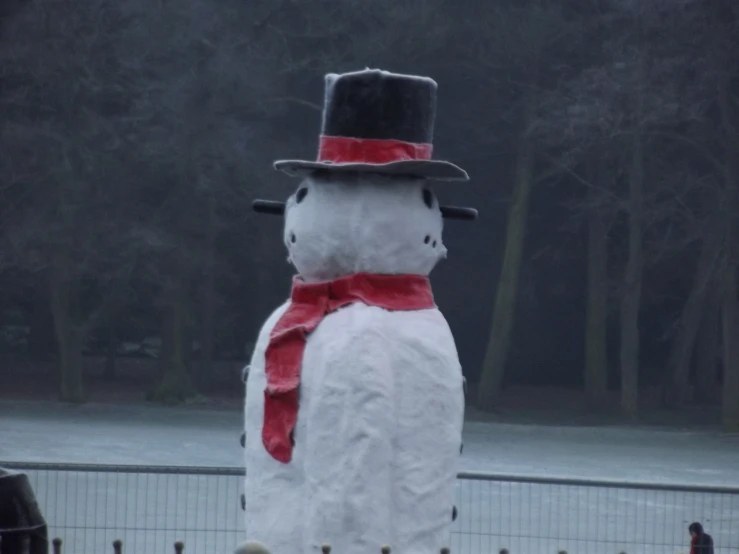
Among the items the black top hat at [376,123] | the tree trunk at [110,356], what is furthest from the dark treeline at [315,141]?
the black top hat at [376,123]

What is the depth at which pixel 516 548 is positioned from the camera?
10586mm

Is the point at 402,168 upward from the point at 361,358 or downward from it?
upward

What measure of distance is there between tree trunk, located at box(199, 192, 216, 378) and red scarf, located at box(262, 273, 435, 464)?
2102 centimetres

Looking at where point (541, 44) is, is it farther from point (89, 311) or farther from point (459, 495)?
point (459, 495)

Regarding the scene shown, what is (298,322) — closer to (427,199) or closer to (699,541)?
(427,199)

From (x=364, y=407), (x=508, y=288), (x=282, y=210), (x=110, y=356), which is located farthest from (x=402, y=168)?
(x=110, y=356)

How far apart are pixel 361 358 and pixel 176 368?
23588 millimetres

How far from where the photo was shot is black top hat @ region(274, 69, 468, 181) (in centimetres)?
598

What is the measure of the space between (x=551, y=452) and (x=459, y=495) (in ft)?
29.7

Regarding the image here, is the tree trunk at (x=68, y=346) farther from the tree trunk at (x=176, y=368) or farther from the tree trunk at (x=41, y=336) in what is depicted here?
the tree trunk at (x=41, y=336)

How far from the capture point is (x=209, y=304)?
30250 mm

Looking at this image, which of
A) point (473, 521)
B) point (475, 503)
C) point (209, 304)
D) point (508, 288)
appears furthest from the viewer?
point (209, 304)

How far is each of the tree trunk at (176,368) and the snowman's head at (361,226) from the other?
2265 centimetres

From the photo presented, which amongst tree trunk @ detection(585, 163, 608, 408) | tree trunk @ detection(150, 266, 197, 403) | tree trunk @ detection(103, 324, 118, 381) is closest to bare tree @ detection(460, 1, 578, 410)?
tree trunk @ detection(585, 163, 608, 408)
